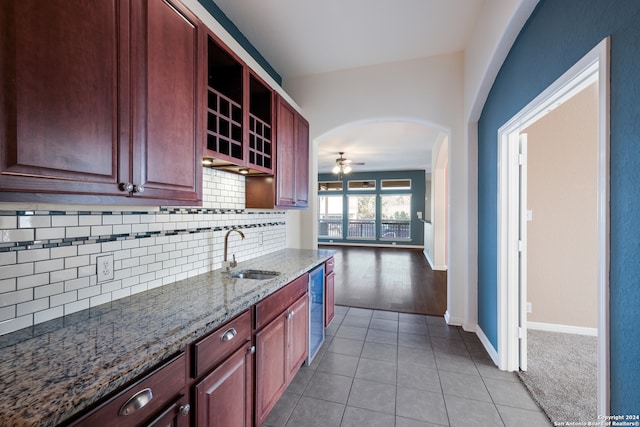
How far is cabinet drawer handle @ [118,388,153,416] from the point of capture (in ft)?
2.73

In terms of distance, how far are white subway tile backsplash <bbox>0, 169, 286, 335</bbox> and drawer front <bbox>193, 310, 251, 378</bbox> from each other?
61 cm

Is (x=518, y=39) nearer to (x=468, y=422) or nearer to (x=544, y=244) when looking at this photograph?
(x=544, y=244)

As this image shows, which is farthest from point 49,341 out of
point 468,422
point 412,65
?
point 412,65

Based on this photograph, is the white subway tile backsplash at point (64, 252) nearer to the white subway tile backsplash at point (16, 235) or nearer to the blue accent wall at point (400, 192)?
the white subway tile backsplash at point (16, 235)

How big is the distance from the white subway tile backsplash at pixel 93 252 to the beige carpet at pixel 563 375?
2.61 m

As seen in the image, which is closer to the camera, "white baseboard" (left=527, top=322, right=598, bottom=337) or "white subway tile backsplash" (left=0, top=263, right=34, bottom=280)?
"white subway tile backsplash" (left=0, top=263, right=34, bottom=280)

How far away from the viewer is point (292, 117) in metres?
2.98

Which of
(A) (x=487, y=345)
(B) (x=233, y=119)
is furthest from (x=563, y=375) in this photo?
(B) (x=233, y=119)

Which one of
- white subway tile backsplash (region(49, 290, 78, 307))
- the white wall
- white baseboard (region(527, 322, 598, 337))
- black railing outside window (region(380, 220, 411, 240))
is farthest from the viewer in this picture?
black railing outside window (region(380, 220, 411, 240))

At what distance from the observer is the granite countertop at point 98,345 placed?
2.25 ft

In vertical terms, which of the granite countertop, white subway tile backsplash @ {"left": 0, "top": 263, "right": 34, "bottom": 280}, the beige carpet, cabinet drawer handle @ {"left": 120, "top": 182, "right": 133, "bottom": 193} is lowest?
the beige carpet

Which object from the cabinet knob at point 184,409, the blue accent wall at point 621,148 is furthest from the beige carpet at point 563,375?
the cabinet knob at point 184,409

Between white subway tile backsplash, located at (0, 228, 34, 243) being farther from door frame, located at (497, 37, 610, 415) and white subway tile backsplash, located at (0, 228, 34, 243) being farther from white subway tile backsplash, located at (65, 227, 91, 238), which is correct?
door frame, located at (497, 37, 610, 415)

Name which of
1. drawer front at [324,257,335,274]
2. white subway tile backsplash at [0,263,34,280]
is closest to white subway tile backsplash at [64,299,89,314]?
white subway tile backsplash at [0,263,34,280]
